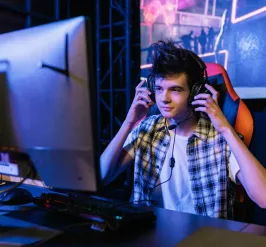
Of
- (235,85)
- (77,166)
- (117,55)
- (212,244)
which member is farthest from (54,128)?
(117,55)

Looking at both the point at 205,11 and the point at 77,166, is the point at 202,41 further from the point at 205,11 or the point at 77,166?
the point at 77,166

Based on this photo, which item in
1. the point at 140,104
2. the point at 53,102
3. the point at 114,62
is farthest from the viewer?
the point at 114,62

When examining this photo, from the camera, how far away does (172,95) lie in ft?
4.15

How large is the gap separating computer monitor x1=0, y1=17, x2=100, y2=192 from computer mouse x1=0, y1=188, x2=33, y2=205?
295 millimetres

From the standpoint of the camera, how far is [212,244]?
0.68m

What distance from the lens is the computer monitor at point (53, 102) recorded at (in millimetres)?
613

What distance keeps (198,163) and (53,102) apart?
772mm

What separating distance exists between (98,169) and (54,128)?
4.7 inches

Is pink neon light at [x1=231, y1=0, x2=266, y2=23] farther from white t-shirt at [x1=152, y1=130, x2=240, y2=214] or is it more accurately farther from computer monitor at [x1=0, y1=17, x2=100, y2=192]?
computer monitor at [x1=0, y1=17, x2=100, y2=192]

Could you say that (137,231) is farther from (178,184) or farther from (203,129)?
(203,129)

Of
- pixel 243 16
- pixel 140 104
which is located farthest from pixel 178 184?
pixel 243 16

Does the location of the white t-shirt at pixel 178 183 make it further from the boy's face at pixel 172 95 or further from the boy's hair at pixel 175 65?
the boy's hair at pixel 175 65

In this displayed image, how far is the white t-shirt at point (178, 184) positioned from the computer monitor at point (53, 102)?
0.67 metres

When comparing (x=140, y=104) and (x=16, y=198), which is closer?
(x=16, y=198)
